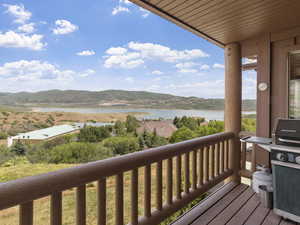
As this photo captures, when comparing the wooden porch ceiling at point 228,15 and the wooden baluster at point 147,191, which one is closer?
the wooden baluster at point 147,191

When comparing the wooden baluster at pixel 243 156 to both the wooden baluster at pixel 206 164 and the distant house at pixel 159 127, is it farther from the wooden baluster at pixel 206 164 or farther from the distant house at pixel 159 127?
the distant house at pixel 159 127

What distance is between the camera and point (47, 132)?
188 cm

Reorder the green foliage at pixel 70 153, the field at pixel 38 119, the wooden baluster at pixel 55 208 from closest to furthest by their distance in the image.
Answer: the wooden baluster at pixel 55 208 < the field at pixel 38 119 < the green foliage at pixel 70 153

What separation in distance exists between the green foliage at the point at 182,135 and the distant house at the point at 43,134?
1390 mm

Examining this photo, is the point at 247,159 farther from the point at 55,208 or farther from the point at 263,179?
the point at 55,208

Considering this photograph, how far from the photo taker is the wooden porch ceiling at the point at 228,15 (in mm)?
2006

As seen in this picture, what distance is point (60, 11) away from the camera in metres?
2.57

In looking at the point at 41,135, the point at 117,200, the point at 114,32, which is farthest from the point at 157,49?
the point at 117,200

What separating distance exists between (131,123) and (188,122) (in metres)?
1.06

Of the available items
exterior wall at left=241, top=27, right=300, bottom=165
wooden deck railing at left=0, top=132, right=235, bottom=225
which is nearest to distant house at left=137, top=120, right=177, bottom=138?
wooden deck railing at left=0, top=132, right=235, bottom=225

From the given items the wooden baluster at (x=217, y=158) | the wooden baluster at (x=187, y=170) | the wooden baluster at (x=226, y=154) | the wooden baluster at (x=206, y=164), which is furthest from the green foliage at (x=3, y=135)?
the wooden baluster at (x=226, y=154)

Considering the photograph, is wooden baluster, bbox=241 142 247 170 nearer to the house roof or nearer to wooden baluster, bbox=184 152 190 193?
wooden baluster, bbox=184 152 190 193

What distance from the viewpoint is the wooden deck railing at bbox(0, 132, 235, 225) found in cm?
104

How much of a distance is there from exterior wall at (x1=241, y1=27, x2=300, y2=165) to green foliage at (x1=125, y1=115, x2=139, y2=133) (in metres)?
2.05
